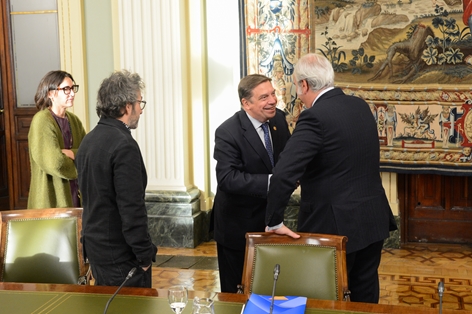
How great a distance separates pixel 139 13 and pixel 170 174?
1602 mm

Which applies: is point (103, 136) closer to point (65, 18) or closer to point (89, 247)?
point (89, 247)

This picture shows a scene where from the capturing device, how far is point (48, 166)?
448 cm

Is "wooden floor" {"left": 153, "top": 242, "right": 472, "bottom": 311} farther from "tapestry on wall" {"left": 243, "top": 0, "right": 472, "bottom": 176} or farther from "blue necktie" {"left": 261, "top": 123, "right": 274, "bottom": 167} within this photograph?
"blue necktie" {"left": 261, "top": 123, "right": 274, "bottom": 167}

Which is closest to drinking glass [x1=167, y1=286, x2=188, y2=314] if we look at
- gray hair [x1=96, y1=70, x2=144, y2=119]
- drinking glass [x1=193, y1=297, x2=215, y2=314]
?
drinking glass [x1=193, y1=297, x2=215, y2=314]

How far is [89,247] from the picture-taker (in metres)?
3.17

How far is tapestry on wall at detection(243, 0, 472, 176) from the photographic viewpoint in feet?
19.5

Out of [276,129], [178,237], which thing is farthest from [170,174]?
[276,129]

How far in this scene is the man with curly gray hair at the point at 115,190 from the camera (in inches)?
118

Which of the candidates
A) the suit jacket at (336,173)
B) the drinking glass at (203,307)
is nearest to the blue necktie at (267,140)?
the suit jacket at (336,173)

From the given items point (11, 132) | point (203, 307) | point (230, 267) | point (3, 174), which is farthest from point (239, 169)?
point (3, 174)

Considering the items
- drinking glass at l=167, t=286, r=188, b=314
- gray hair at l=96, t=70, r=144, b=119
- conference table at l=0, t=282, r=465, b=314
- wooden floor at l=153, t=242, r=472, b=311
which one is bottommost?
wooden floor at l=153, t=242, r=472, b=311

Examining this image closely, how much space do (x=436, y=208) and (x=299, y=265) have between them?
13.0ft

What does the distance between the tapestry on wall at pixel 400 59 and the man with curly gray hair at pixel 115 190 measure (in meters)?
3.42

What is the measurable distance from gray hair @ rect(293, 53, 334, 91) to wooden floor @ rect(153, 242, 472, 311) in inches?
81.2
